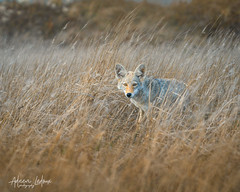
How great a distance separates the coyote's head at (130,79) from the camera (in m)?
4.02

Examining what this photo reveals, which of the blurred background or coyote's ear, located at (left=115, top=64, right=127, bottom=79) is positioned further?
the blurred background

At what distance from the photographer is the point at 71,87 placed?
12.1 feet

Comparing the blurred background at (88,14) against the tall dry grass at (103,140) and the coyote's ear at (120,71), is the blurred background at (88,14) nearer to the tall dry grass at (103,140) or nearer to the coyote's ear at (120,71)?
the coyote's ear at (120,71)

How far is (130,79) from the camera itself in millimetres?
4105

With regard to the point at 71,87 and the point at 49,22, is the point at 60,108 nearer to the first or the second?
the point at 71,87

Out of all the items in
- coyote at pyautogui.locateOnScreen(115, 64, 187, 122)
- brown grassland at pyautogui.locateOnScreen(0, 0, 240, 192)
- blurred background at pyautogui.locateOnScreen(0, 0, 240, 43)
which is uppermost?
blurred background at pyautogui.locateOnScreen(0, 0, 240, 43)

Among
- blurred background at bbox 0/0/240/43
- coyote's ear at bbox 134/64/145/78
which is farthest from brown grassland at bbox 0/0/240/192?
blurred background at bbox 0/0/240/43

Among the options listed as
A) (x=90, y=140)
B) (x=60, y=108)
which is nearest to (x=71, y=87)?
(x=60, y=108)

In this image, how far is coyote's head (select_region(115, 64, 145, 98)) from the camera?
4.02m

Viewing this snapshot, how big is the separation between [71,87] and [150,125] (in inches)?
53.0

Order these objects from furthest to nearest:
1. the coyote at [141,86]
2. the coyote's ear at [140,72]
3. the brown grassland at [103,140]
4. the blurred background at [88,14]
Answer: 1. the blurred background at [88,14]
2. the coyote's ear at [140,72]
3. the coyote at [141,86]
4. the brown grassland at [103,140]
